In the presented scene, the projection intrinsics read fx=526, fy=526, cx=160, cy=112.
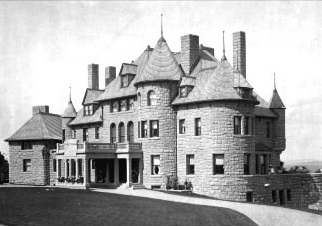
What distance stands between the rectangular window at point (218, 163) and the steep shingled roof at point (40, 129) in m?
23.5

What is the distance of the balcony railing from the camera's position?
4572cm

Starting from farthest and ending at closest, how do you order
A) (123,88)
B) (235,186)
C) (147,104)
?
(123,88), (147,104), (235,186)

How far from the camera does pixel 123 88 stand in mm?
50625

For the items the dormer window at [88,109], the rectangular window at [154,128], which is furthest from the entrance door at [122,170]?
the dormer window at [88,109]

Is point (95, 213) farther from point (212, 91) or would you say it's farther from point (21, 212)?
point (212, 91)

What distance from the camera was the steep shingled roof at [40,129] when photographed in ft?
197

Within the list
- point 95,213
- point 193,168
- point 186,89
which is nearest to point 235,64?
point 186,89

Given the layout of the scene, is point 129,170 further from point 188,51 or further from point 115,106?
point 188,51

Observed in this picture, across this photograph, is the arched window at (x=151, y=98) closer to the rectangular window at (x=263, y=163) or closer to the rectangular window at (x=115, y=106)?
the rectangular window at (x=115, y=106)

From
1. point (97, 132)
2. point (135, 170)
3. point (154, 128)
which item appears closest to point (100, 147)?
point (135, 170)

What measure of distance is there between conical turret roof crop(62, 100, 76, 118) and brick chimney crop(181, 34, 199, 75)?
56.2 ft

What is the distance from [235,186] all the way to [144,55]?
17236 millimetres

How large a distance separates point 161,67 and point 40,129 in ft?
69.0

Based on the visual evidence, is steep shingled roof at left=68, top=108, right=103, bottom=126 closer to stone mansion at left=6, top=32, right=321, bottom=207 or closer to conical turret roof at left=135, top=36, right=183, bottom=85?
stone mansion at left=6, top=32, right=321, bottom=207
